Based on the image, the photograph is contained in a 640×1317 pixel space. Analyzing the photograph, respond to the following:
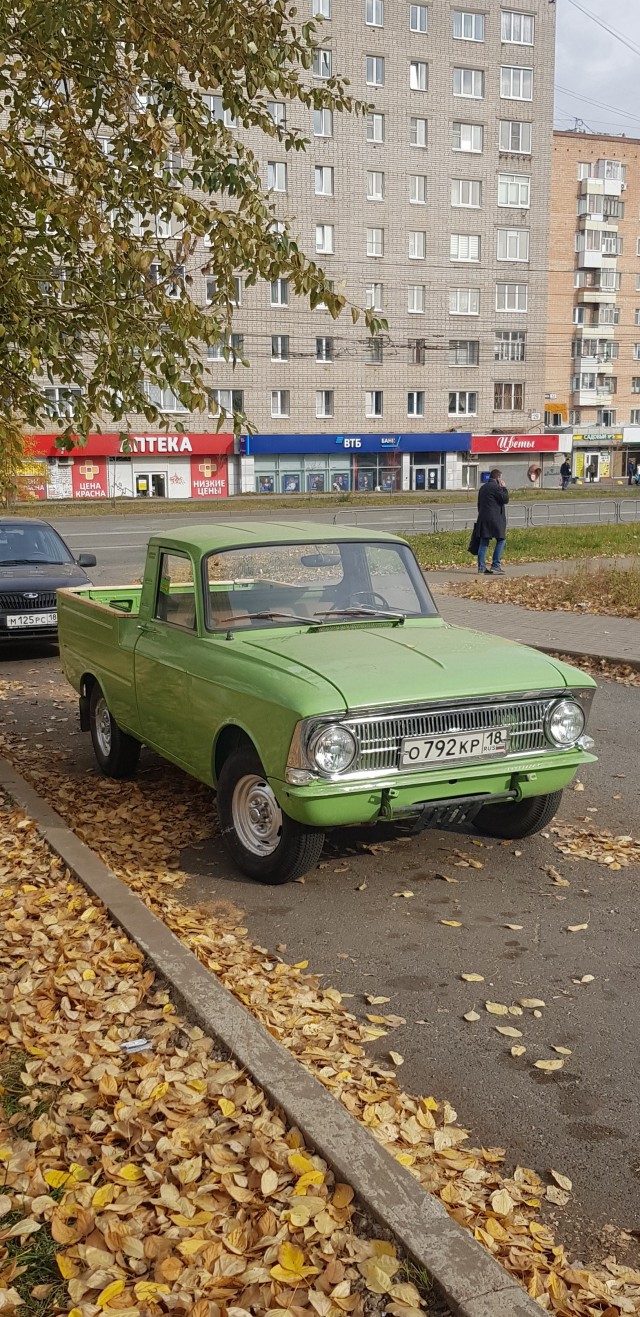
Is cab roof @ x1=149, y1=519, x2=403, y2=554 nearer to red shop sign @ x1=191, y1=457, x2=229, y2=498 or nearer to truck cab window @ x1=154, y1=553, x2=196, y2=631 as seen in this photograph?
truck cab window @ x1=154, y1=553, x2=196, y2=631

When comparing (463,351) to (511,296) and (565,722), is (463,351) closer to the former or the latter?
(511,296)

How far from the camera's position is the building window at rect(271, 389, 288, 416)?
195 feet

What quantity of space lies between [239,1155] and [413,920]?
2.06m

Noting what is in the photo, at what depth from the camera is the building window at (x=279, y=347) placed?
58906 millimetres

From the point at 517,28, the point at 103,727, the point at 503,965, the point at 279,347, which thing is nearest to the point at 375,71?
the point at 517,28

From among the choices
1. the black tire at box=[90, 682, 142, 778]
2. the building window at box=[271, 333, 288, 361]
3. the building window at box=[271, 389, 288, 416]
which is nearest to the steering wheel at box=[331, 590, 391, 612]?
the black tire at box=[90, 682, 142, 778]

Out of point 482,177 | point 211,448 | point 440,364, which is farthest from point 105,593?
point 482,177

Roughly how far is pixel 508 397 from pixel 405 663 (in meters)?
63.9

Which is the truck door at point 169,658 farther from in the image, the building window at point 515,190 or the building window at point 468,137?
the building window at point 515,190

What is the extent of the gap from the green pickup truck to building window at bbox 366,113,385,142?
58857 millimetres

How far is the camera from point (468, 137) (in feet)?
207

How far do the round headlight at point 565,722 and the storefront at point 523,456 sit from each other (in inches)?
2349

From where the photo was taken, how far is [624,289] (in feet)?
255

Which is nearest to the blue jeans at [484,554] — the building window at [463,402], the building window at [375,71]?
the building window at [463,402]
